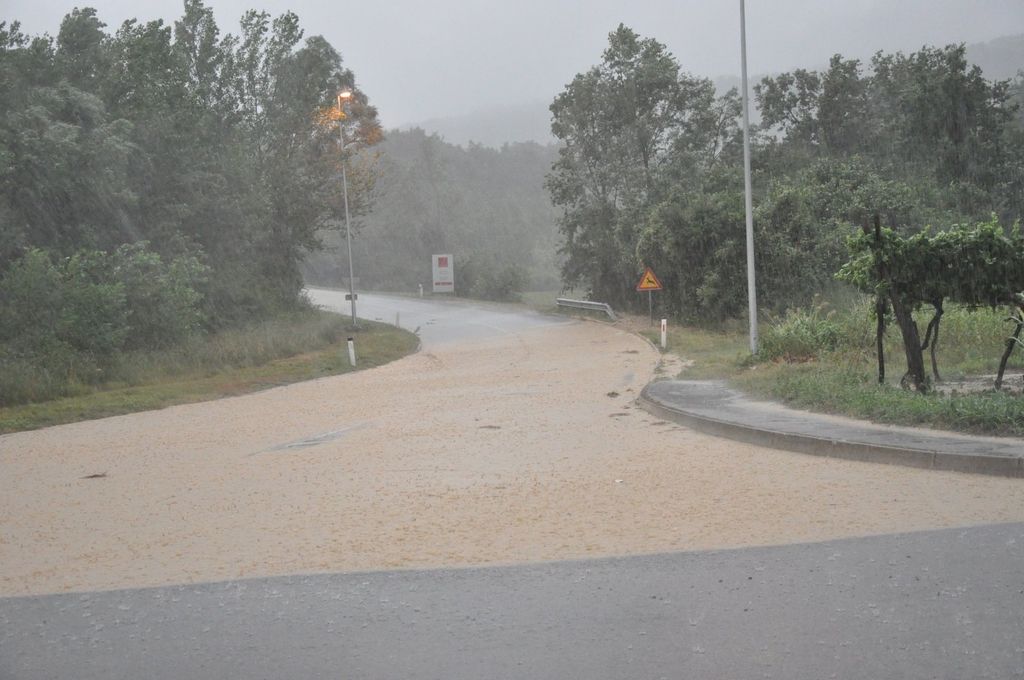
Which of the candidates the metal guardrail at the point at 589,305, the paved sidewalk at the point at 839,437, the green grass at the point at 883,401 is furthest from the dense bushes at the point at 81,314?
the metal guardrail at the point at 589,305

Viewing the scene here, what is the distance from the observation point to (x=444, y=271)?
68.1 m

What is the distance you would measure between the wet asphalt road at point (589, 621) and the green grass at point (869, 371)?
4.12 metres

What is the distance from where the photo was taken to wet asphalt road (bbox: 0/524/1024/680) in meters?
5.02

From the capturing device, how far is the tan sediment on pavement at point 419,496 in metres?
7.49

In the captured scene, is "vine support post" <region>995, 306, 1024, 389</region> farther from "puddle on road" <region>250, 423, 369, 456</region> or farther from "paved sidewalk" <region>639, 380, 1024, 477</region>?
"puddle on road" <region>250, 423, 369, 456</region>

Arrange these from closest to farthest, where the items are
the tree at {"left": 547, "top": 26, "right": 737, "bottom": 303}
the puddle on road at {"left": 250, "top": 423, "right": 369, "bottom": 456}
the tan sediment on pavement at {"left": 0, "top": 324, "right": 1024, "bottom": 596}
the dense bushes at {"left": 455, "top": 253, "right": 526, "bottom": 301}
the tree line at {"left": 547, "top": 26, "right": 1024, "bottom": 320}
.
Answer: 1. the tan sediment on pavement at {"left": 0, "top": 324, "right": 1024, "bottom": 596}
2. the puddle on road at {"left": 250, "top": 423, "right": 369, "bottom": 456}
3. the tree line at {"left": 547, "top": 26, "right": 1024, "bottom": 320}
4. the tree at {"left": 547, "top": 26, "right": 737, "bottom": 303}
5. the dense bushes at {"left": 455, "top": 253, "right": 526, "bottom": 301}

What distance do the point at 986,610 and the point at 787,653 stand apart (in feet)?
4.26

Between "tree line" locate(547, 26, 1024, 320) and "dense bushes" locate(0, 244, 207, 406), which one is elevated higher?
"tree line" locate(547, 26, 1024, 320)

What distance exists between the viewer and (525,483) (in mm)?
10023

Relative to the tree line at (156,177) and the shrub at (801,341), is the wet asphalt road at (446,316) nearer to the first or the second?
the tree line at (156,177)

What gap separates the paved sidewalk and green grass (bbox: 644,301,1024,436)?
0.29m

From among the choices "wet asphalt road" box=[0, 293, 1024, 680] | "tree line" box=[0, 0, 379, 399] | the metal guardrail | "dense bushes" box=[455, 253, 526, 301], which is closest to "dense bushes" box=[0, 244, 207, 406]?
"tree line" box=[0, 0, 379, 399]

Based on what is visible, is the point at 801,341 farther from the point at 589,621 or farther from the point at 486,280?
the point at 486,280

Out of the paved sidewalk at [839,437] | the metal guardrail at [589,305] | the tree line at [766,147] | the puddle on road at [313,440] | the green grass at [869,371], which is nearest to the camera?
the paved sidewalk at [839,437]
